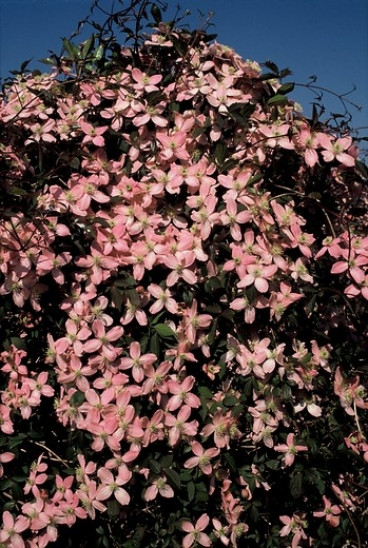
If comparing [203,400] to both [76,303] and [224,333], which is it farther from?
[76,303]

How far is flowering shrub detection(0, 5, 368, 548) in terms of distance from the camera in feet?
6.19

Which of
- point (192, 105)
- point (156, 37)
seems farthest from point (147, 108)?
point (156, 37)

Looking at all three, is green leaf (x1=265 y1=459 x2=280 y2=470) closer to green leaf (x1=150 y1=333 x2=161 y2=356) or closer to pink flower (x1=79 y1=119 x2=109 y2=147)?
green leaf (x1=150 y1=333 x2=161 y2=356)

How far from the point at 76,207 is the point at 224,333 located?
0.61 meters

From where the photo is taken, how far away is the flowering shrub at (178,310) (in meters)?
1.89

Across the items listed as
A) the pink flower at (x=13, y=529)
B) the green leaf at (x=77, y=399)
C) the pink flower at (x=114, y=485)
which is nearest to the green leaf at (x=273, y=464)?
the pink flower at (x=114, y=485)

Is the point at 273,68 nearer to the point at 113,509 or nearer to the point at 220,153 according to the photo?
the point at 220,153

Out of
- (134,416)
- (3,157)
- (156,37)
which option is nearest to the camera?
(134,416)

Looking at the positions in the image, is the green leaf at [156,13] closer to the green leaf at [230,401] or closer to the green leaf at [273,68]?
the green leaf at [273,68]

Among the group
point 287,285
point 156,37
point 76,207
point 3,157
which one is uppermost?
point 156,37

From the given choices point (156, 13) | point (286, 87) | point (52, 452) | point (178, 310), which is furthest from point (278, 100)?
point (52, 452)

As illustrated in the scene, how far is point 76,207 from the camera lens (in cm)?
195

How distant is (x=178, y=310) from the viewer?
192cm

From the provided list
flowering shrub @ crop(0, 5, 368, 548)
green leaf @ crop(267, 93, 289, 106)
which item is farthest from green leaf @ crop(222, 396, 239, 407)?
green leaf @ crop(267, 93, 289, 106)
